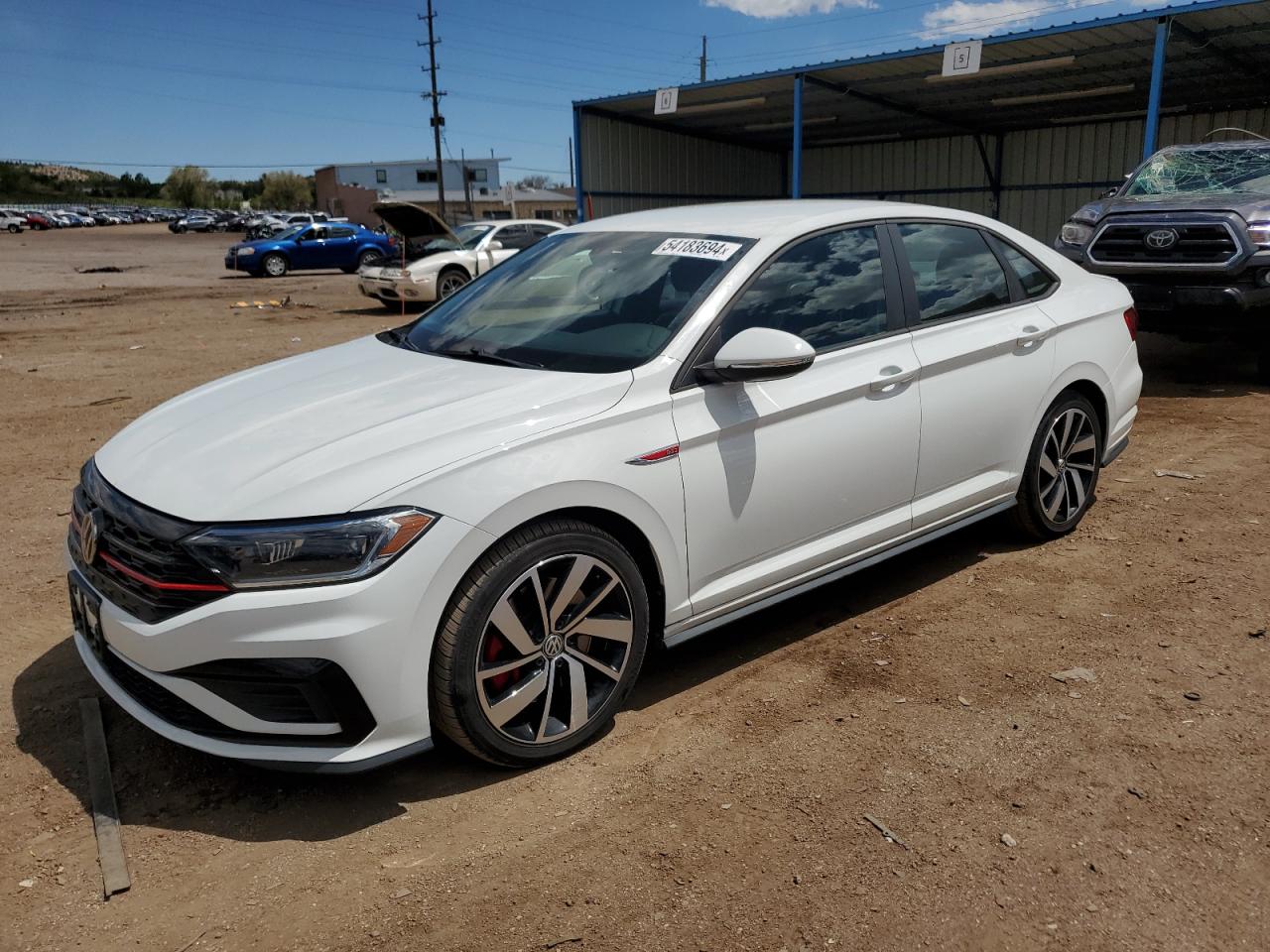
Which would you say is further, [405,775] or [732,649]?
[732,649]

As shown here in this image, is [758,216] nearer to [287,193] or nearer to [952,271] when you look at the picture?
[952,271]

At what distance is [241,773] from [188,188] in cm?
13854

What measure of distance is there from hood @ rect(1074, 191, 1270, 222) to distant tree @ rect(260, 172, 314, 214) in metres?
118

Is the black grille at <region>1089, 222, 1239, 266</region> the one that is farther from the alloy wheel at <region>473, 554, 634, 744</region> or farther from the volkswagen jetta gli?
the alloy wheel at <region>473, 554, 634, 744</region>

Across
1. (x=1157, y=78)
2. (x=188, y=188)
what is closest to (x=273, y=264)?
(x=1157, y=78)

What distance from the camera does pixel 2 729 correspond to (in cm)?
334

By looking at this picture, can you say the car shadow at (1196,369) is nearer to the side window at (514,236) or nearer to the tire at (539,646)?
the tire at (539,646)

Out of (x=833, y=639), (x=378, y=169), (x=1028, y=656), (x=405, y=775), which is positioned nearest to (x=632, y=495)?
(x=405, y=775)

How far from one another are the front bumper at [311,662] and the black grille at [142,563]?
0.04 metres

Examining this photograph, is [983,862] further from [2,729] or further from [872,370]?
[2,729]

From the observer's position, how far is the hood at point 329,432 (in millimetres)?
2676

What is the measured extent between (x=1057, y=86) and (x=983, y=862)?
18623 mm

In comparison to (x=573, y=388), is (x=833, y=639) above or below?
below

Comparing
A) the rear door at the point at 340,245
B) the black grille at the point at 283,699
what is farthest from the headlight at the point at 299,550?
the rear door at the point at 340,245
